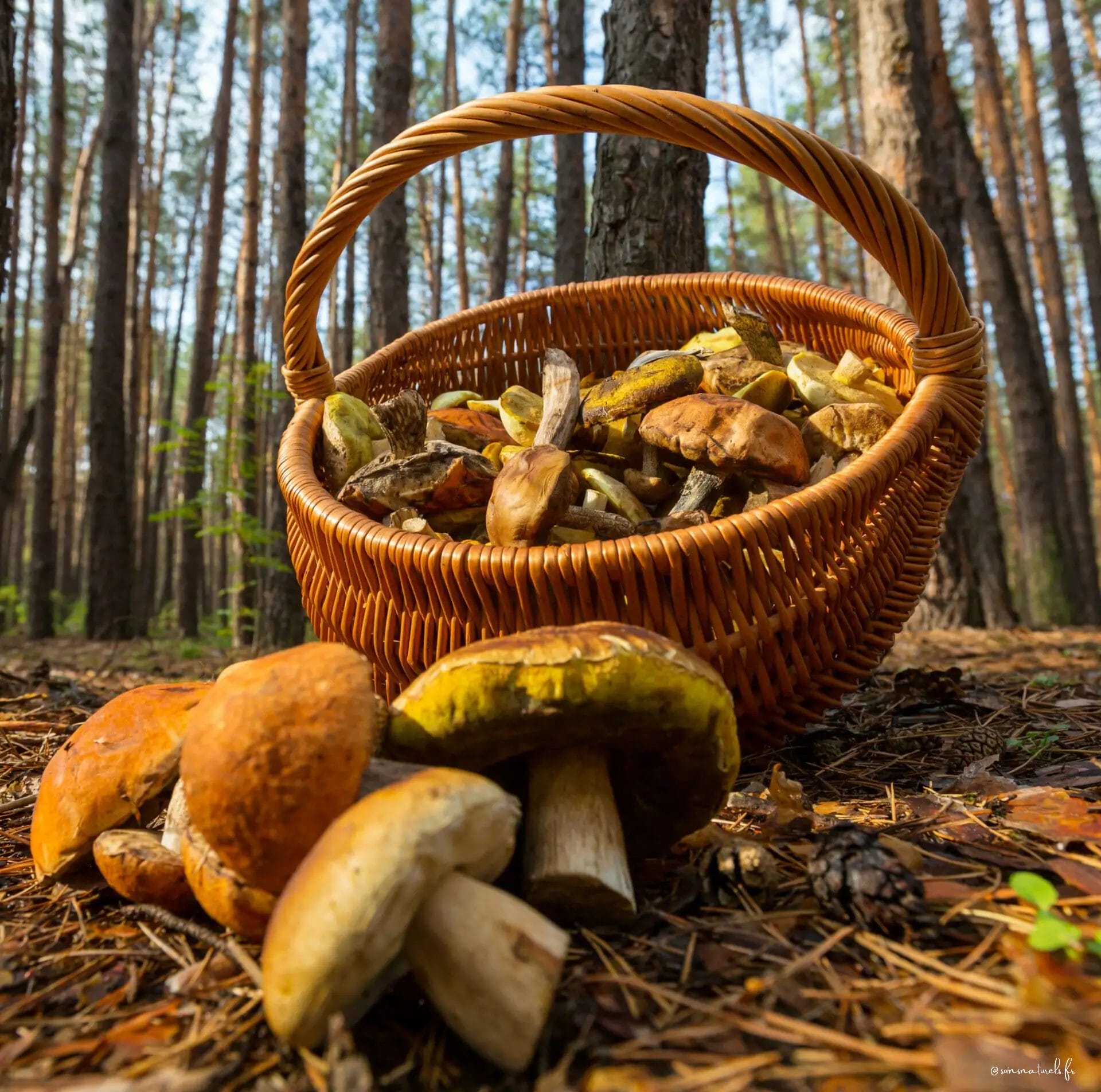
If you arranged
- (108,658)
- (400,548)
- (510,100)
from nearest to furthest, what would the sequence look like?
(400,548), (510,100), (108,658)

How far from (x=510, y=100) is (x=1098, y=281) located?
9.64 meters

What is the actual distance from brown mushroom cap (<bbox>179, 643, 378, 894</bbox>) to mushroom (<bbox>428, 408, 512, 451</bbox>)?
3.87 ft

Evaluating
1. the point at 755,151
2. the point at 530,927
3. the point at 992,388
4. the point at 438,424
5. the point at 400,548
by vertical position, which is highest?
the point at 992,388

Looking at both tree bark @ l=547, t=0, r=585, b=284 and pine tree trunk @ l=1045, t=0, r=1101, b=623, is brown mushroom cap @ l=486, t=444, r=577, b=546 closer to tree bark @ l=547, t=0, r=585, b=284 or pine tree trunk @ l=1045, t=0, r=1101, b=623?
tree bark @ l=547, t=0, r=585, b=284

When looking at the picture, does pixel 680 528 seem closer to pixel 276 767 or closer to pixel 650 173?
pixel 276 767

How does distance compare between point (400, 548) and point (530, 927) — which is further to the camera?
point (400, 548)

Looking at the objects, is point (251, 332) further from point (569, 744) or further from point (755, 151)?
point (569, 744)

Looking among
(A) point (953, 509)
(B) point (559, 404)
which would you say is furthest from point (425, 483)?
(A) point (953, 509)

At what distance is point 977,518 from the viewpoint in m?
5.70

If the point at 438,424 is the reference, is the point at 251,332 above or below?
above

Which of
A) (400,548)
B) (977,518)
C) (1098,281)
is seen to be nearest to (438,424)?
(400,548)

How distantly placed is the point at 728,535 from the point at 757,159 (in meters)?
0.79

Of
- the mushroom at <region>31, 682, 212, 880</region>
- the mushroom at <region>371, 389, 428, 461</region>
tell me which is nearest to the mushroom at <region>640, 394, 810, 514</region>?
the mushroom at <region>371, 389, 428, 461</region>

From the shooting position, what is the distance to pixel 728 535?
→ 4.40 ft
